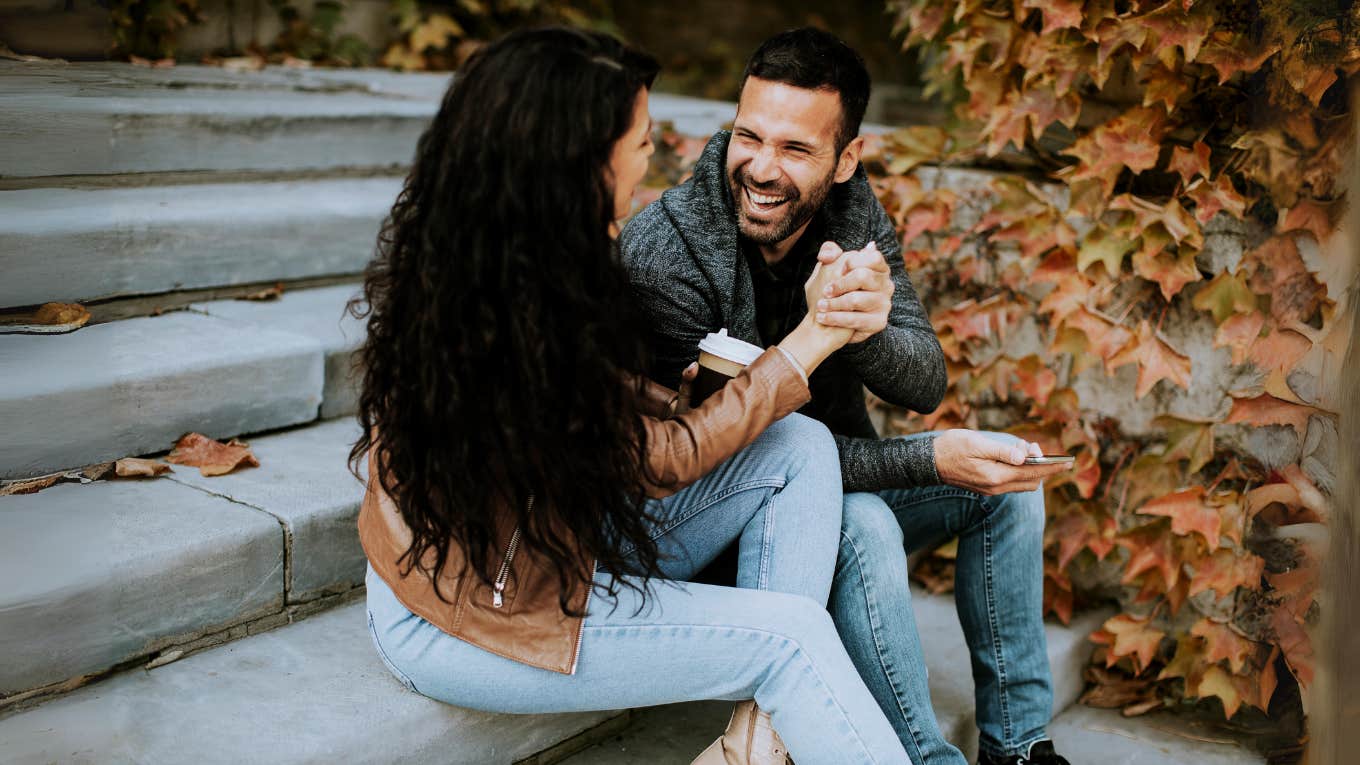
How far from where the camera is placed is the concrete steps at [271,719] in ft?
5.84

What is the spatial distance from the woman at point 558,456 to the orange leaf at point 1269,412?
1.17 meters

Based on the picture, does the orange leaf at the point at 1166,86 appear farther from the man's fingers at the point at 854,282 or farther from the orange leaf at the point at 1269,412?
the man's fingers at the point at 854,282

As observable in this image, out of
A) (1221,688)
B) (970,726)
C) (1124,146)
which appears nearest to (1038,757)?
(970,726)

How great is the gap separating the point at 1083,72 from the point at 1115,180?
0.27m

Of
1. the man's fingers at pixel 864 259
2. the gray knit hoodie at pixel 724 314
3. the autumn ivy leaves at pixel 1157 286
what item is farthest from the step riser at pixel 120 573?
the autumn ivy leaves at pixel 1157 286

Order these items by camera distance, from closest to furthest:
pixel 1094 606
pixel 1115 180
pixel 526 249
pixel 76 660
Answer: pixel 526 249 < pixel 76 660 < pixel 1115 180 < pixel 1094 606

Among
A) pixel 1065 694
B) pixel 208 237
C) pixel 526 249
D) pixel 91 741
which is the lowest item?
pixel 1065 694

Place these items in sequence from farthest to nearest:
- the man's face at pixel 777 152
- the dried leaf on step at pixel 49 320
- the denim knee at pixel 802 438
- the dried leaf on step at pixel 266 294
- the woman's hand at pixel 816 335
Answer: the dried leaf on step at pixel 266 294
the dried leaf on step at pixel 49 320
the man's face at pixel 777 152
the denim knee at pixel 802 438
the woman's hand at pixel 816 335

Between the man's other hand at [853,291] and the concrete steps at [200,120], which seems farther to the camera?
the concrete steps at [200,120]

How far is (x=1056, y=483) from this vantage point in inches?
113

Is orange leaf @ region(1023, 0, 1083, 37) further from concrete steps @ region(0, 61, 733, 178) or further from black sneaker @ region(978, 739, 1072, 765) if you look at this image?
black sneaker @ region(978, 739, 1072, 765)

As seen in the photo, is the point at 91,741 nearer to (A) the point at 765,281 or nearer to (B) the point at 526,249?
(B) the point at 526,249

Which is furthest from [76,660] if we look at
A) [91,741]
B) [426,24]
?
[426,24]

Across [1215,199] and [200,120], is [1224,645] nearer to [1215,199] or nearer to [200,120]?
[1215,199]
